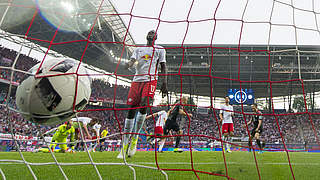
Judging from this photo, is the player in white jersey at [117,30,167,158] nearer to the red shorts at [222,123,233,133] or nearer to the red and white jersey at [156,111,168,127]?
the red and white jersey at [156,111,168,127]

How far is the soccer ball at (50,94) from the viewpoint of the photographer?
2.08 m

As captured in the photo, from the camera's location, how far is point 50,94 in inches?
82.9

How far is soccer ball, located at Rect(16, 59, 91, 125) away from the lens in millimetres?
2078

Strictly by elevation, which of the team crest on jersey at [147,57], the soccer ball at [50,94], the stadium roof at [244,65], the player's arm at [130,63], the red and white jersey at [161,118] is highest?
the stadium roof at [244,65]

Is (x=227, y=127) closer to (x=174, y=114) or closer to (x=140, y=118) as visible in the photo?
(x=174, y=114)

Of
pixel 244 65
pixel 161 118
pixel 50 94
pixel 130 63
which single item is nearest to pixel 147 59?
pixel 130 63

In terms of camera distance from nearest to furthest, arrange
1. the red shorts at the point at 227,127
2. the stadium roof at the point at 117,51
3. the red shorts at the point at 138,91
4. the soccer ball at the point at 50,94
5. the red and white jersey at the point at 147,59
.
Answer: the soccer ball at the point at 50,94 → the red shorts at the point at 138,91 → the red and white jersey at the point at 147,59 → the red shorts at the point at 227,127 → the stadium roof at the point at 117,51

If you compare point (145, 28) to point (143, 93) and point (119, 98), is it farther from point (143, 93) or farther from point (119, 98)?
point (119, 98)

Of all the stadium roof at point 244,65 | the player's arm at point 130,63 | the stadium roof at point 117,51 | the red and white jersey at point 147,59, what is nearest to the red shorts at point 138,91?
the red and white jersey at point 147,59

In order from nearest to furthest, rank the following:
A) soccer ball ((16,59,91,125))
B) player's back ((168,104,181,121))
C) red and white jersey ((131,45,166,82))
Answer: soccer ball ((16,59,91,125))
red and white jersey ((131,45,166,82))
player's back ((168,104,181,121))

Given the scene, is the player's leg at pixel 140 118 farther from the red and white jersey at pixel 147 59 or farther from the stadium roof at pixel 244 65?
the stadium roof at pixel 244 65

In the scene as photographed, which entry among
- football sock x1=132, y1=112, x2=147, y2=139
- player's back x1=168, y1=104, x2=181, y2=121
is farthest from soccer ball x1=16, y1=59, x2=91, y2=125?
player's back x1=168, y1=104, x2=181, y2=121

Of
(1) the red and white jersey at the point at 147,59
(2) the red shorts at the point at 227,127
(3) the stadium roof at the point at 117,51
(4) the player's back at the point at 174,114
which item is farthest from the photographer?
(3) the stadium roof at the point at 117,51

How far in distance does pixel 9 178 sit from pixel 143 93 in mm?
1932
